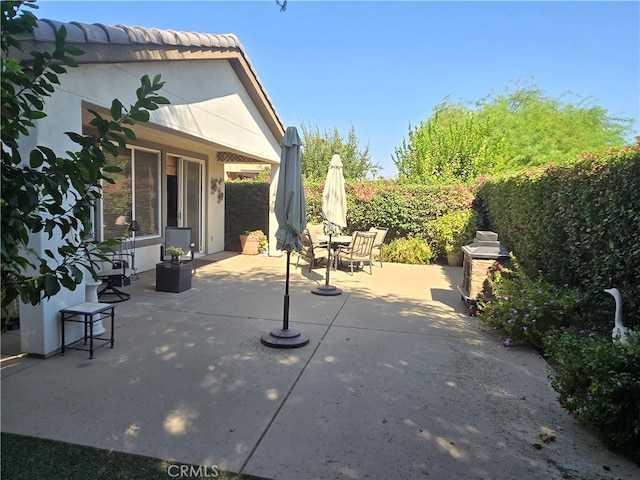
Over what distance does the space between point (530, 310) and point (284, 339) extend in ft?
9.49

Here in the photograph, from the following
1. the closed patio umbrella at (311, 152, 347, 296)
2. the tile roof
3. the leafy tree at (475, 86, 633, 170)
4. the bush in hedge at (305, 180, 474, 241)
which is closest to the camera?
the tile roof

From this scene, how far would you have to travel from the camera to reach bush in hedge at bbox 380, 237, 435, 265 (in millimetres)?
11742

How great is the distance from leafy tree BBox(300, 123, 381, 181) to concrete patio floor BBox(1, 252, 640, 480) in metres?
22.0

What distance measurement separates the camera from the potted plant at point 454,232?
1141cm

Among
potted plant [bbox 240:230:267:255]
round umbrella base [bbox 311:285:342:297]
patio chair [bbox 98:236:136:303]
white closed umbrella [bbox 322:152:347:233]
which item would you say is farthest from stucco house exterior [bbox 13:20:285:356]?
round umbrella base [bbox 311:285:342:297]

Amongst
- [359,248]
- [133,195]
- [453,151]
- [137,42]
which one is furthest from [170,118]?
[453,151]

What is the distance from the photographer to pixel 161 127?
6285mm

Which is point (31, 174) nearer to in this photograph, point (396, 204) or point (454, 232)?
point (454, 232)

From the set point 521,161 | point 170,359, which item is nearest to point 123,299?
point 170,359

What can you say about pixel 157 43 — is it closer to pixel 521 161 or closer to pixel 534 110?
pixel 521 161

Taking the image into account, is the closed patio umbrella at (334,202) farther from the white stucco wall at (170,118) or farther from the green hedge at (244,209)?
the green hedge at (244,209)

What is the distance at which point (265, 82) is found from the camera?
9.95 m

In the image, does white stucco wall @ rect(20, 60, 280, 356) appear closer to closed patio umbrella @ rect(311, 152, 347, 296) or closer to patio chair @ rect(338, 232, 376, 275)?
closed patio umbrella @ rect(311, 152, 347, 296)

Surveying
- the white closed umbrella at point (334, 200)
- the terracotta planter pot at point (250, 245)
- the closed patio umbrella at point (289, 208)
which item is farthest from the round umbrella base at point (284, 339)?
the terracotta planter pot at point (250, 245)
